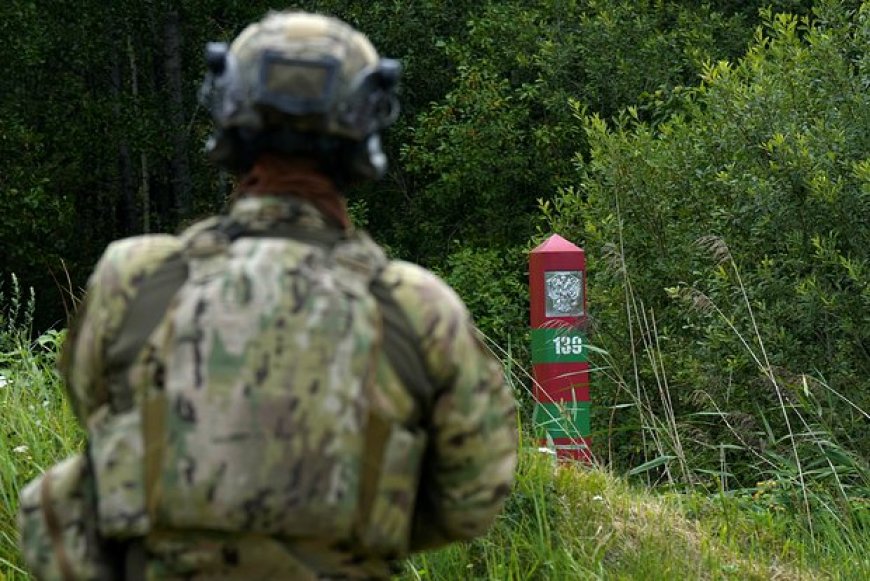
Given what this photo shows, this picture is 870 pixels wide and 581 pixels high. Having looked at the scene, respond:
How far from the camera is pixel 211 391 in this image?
6.92ft

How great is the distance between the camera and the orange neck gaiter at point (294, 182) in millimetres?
2256

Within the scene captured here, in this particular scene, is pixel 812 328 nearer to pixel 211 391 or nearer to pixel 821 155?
pixel 821 155

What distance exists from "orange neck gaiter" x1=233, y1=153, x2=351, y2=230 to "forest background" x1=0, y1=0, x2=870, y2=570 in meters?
2.07

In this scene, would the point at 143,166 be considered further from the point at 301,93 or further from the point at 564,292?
the point at 301,93

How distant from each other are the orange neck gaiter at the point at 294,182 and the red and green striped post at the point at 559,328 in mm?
3743

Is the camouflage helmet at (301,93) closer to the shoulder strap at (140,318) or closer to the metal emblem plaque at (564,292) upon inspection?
the shoulder strap at (140,318)

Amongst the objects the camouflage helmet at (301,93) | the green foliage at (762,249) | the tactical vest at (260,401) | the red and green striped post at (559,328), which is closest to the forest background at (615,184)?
the green foliage at (762,249)

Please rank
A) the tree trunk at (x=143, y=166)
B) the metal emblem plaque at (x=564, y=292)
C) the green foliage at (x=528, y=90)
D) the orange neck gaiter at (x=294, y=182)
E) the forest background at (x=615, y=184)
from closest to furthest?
the orange neck gaiter at (x=294, y=182), the metal emblem plaque at (x=564, y=292), the forest background at (x=615, y=184), the green foliage at (x=528, y=90), the tree trunk at (x=143, y=166)

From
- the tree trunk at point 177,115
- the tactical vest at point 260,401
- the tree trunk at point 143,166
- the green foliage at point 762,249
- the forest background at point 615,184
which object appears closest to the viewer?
the tactical vest at point 260,401

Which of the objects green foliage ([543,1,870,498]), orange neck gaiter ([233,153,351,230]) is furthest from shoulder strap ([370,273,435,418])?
green foliage ([543,1,870,498])

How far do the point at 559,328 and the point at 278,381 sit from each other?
4.39m

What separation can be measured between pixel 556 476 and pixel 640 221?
7.12 meters

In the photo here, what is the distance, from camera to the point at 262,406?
6.90 feet

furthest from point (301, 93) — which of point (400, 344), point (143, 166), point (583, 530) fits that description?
point (143, 166)
